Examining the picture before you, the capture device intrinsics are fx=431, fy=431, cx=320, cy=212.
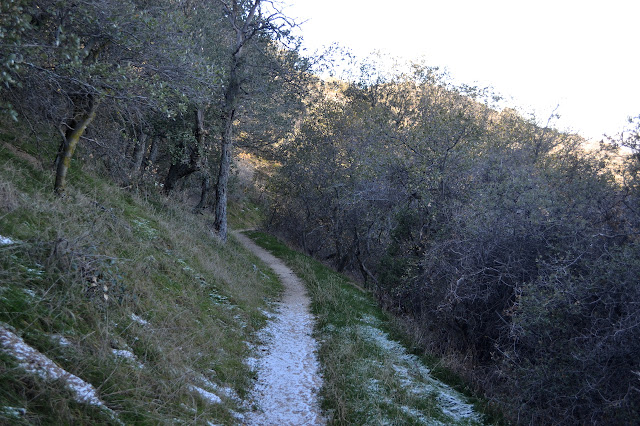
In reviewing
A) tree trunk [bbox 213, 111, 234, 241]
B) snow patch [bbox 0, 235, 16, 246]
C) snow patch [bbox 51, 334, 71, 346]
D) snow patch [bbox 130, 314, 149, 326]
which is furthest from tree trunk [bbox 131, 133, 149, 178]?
snow patch [bbox 51, 334, 71, 346]

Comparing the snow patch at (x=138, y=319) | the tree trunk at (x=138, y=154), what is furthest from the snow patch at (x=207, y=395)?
the tree trunk at (x=138, y=154)

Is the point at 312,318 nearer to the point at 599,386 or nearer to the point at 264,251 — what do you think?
the point at 599,386

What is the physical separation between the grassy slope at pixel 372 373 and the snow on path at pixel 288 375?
0.24 m

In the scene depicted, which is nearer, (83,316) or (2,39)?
(83,316)

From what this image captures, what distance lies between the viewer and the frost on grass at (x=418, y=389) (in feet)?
21.6

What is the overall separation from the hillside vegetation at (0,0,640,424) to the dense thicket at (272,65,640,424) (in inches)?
2.1

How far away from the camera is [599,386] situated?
20.5ft

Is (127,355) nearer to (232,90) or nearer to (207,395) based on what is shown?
(207,395)

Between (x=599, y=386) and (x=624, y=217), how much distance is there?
3124 mm

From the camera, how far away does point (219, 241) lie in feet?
53.1

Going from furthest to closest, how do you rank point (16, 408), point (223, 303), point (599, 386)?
point (223, 303), point (599, 386), point (16, 408)

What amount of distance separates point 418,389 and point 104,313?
16.8 feet

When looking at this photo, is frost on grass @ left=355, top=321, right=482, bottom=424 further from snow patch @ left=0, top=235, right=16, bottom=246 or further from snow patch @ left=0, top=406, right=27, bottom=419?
snow patch @ left=0, top=235, right=16, bottom=246

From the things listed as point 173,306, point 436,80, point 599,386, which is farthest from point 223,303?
point 436,80
